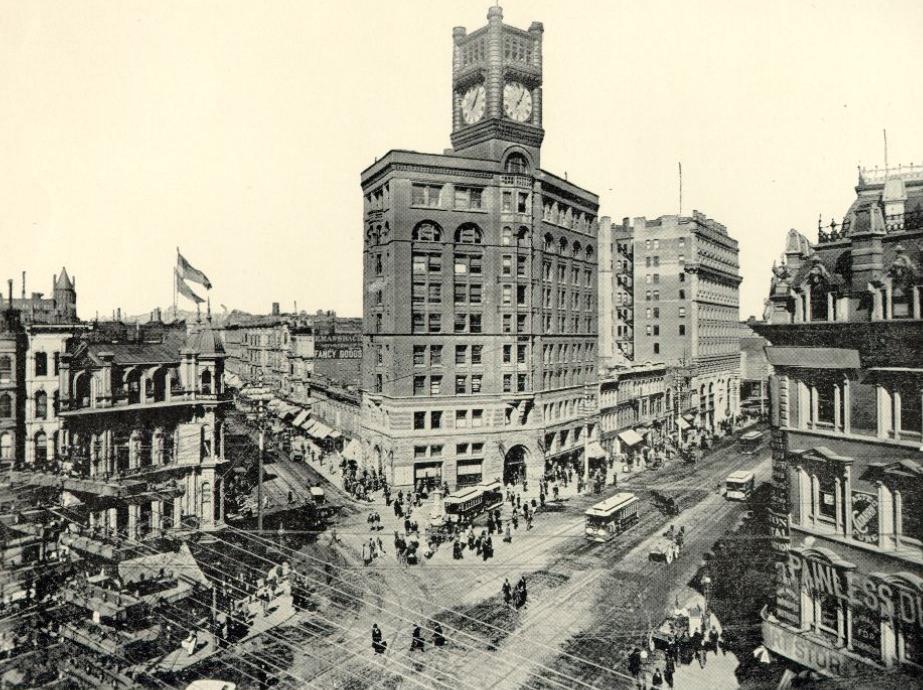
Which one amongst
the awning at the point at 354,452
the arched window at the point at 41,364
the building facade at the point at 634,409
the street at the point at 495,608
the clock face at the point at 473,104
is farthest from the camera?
the building facade at the point at 634,409

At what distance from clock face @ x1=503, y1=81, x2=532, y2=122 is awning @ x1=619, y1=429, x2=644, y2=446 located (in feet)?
121

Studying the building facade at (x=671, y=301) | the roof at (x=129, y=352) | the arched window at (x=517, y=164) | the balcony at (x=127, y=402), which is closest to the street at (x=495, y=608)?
the balcony at (x=127, y=402)

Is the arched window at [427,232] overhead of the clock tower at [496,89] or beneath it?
beneath

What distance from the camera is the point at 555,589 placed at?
34.1 metres

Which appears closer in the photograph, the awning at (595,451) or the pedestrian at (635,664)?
the pedestrian at (635,664)

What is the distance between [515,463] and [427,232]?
2297cm

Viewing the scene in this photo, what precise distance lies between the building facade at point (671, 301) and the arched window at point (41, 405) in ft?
220

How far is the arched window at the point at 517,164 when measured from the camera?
5916 cm

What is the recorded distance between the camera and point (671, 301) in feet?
307

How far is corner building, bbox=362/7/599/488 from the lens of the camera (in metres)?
55.9

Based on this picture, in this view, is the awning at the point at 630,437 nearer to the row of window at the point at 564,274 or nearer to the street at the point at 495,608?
the row of window at the point at 564,274

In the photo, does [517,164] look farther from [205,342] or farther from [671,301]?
[671,301]

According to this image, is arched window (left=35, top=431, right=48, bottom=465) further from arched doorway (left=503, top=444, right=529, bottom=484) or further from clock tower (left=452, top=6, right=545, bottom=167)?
clock tower (left=452, top=6, right=545, bottom=167)

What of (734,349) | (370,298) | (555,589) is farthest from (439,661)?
(734,349)
